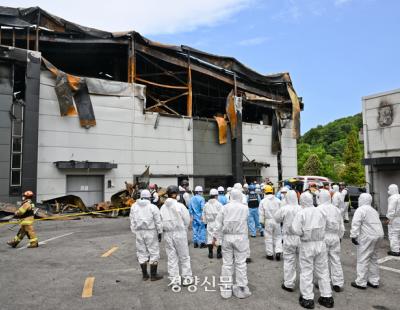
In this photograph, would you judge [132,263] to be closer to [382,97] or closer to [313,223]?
[313,223]

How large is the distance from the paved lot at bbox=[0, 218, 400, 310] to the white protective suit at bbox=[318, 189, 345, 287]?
32 cm

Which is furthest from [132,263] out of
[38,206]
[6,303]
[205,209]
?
[38,206]

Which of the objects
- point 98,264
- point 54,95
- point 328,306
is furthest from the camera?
point 54,95

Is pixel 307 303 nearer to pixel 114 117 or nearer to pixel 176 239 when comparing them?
pixel 176 239

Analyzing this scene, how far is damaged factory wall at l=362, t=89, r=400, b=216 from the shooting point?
46.9 feet

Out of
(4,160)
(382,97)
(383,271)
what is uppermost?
(382,97)

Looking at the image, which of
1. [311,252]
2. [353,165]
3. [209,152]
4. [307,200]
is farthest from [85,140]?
[353,165]

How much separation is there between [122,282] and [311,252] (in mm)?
3652

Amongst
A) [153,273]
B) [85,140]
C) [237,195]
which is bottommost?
[153,273]

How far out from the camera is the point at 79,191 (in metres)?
17.9

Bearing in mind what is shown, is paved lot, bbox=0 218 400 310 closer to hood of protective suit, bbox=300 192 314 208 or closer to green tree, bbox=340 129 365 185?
hood of protective suit, bbox=300 192 314 208

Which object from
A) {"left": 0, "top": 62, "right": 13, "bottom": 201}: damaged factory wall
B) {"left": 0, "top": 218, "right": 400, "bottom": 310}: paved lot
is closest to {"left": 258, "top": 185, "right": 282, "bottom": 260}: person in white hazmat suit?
{"left": 0, "top": 218, "right": 400, "bottom": 310}: paved lot

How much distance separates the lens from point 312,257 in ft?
17.5

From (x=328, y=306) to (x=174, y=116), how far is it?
1729cm
